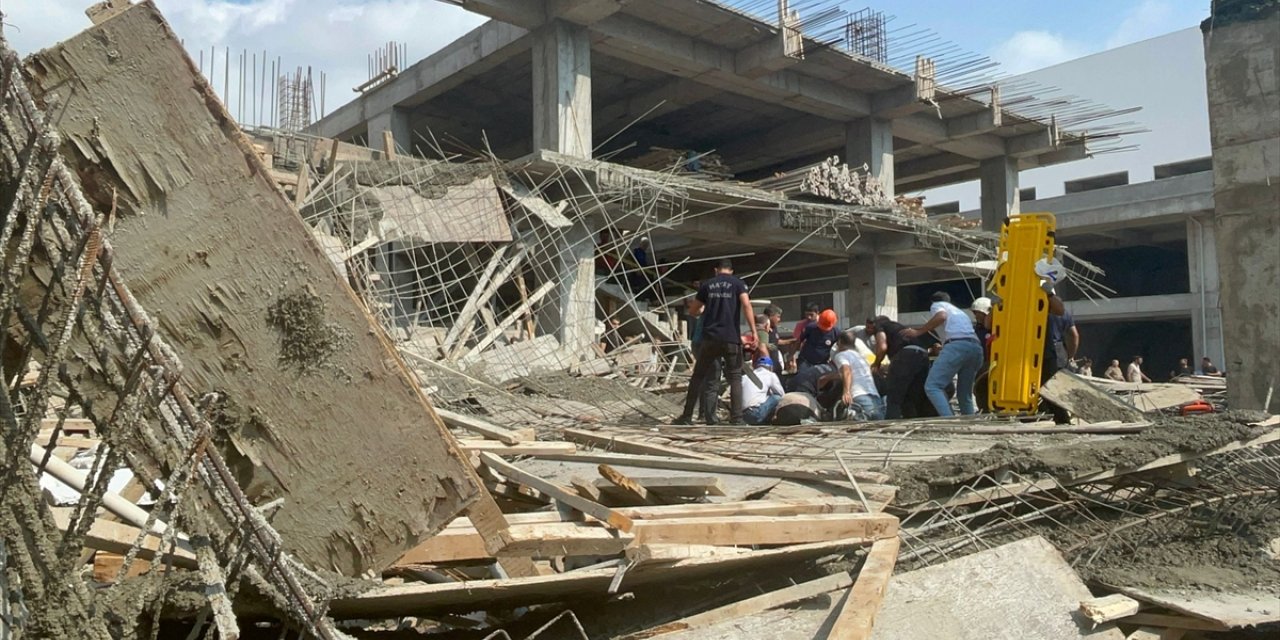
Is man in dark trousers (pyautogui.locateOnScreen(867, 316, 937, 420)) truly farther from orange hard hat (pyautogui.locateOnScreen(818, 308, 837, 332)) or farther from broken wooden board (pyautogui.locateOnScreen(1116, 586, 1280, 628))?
broken wooden board (pyautogui.locateOnScreen(1116, 586, 1280, 628))

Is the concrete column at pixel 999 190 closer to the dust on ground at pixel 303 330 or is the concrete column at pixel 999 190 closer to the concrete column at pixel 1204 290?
the concrete column at pixel 1204 290

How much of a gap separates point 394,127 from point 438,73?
2.00 metres

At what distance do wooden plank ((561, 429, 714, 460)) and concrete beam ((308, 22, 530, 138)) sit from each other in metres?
8.72

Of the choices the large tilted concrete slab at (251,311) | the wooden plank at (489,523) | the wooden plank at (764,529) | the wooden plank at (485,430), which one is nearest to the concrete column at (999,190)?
the wooden plank at (485,430)

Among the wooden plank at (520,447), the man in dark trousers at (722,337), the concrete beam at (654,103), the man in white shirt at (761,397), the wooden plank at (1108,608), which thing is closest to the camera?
the wooden plank at (1108,608)

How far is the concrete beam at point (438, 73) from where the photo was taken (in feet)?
47.5

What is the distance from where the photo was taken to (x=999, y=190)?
2023 centimetres

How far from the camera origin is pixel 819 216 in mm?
14180

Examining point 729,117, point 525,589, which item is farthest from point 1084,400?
point 729,117

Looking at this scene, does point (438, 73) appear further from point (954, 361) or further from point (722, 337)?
point (954, 361)

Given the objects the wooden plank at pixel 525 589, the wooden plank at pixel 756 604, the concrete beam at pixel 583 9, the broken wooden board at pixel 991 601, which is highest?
the concrete beam at pixel 583 9

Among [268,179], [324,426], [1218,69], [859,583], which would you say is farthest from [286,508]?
[1218,69]

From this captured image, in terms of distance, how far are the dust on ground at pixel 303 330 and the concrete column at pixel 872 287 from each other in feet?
50.6

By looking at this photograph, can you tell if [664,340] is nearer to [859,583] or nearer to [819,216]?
[819,216]
